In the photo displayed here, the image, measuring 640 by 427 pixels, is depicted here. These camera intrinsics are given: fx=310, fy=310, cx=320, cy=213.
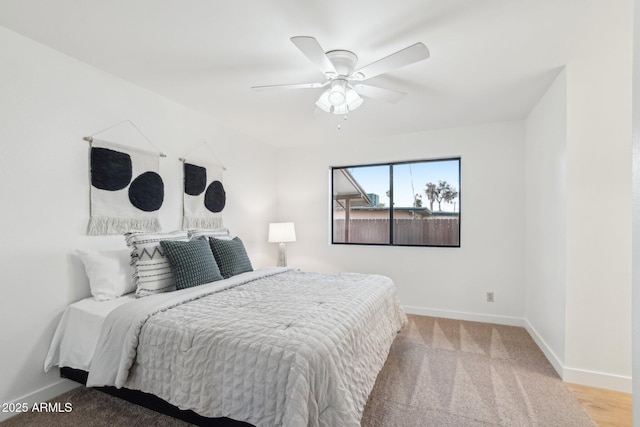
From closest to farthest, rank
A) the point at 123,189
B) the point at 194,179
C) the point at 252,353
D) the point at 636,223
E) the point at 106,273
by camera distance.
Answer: the point at 636,223, the point at 252,353, the point at 106,273, the point at 123,189, the point at 194,179

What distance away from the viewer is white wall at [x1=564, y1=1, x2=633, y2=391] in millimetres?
2230

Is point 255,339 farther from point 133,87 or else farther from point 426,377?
point 133,87

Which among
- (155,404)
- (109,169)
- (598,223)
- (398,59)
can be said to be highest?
(398,59)

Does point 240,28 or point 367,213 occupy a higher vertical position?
point 240,28

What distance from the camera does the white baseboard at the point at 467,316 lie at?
3545 millimetres

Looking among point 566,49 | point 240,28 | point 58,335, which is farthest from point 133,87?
point 566,49

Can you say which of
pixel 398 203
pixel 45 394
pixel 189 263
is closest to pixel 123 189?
pixel 189 263

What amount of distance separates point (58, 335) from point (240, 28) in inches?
91.9

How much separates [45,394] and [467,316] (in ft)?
13.0

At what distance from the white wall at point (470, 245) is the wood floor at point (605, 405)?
52.5 inches

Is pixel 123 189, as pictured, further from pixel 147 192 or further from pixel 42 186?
pixel 42 186

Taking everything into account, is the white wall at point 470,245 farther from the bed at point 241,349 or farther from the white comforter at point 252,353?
the white comforter at point 252,353

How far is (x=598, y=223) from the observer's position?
7.48 feet

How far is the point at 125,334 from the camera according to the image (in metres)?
1.77
